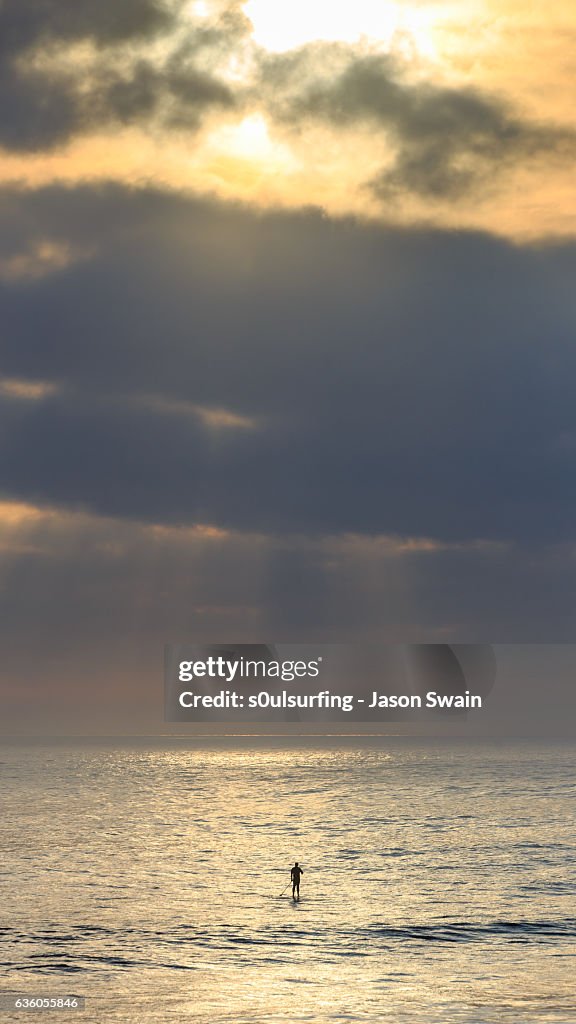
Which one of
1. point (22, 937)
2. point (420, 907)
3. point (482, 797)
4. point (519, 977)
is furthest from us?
point (482, 797)

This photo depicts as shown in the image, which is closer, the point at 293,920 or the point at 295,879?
the point at 293,920

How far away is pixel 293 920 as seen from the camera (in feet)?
202

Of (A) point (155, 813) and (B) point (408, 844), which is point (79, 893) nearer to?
(B) point (408, 844)

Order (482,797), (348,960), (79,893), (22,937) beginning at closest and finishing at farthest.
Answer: (348,960), (22,937), (79,893), (482,797)

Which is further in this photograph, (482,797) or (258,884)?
(482,797)

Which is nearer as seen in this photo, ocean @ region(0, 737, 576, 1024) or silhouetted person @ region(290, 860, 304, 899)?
ocean @ region(0, 737, 576, 1024)

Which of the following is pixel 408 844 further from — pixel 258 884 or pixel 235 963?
pixel 235 963

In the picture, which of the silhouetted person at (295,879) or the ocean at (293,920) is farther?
the silhouetted person at (295,879)

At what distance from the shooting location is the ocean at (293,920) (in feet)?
144

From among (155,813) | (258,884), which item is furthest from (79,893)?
(155,813)

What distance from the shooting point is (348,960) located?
5147cm

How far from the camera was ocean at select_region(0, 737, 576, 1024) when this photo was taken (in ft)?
144

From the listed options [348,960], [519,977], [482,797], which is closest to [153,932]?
[348,960]

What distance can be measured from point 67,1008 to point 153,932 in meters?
15.4
